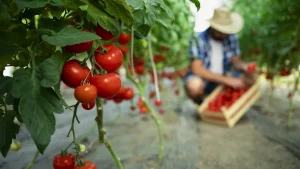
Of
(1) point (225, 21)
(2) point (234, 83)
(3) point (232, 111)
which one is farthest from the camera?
(1) point (225, 21)

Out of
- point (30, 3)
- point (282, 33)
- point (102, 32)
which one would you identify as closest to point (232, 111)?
point (282, 33)

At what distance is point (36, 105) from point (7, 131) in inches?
5.6

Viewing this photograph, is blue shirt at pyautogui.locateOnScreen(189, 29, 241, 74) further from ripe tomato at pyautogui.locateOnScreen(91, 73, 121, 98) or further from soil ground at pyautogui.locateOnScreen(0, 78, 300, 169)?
ripe tomato at pyautogui.locateOnScreen(91, 73, 121, 98)

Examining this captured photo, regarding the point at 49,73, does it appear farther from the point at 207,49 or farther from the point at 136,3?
the point at 207,49

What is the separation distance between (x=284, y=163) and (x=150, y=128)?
3.18 feet

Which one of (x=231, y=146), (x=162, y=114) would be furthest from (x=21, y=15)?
(x=162, y=114)

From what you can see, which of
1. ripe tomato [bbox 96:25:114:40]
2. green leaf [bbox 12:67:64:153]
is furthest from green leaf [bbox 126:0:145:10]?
green leaf [bbox 12:67:64:153]

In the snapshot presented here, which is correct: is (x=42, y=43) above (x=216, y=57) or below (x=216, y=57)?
above

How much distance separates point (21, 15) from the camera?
62 centimetres

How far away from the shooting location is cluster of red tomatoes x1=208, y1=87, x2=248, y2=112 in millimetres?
2303

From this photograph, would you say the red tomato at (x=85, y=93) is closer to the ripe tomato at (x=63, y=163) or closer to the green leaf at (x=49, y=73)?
the green leaf at (x=49, y=73)

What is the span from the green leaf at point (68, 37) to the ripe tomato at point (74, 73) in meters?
0.08

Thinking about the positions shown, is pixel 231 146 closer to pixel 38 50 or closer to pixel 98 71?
pixel 98 71

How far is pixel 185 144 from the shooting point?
1646 millimetres
